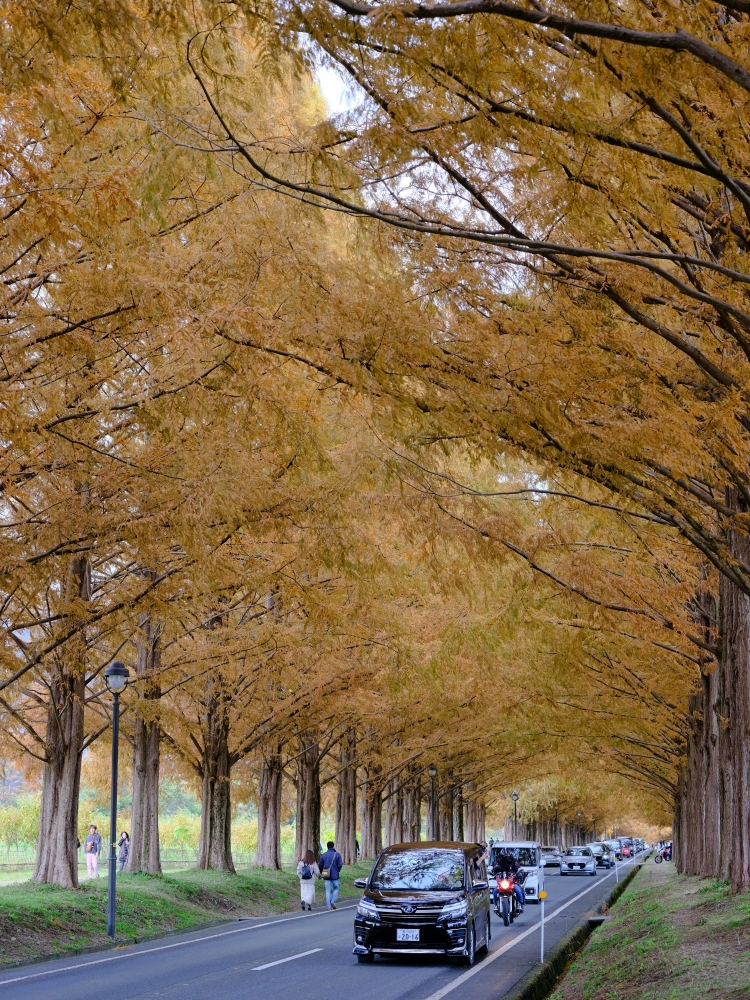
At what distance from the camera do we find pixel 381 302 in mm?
8062

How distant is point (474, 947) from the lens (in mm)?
15758

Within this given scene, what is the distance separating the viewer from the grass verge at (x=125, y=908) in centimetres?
1584

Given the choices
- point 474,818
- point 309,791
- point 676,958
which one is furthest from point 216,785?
point 474,818

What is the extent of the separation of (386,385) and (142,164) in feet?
8.94

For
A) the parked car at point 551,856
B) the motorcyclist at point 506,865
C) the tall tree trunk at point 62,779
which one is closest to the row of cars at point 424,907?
the tall tree trunk at point 62,779

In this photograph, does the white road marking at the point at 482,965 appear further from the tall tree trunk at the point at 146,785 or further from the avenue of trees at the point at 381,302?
the tall tree trunk at the point at 146,785

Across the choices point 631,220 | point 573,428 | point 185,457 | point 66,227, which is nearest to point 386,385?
point 573,428

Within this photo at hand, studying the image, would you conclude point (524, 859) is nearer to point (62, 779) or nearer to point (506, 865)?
point (506, 865)

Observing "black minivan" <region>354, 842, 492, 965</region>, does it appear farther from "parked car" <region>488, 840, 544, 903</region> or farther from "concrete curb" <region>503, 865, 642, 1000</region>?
"parked car" <region>488, 840, 544, 903</region>

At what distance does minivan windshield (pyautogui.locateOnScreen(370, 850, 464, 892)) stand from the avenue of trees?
11.5 feet

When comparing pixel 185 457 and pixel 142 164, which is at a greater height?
pixel 142 164

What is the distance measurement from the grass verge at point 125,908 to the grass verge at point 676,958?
7793 millimetres

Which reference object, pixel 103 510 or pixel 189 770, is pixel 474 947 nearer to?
pixel 103 510

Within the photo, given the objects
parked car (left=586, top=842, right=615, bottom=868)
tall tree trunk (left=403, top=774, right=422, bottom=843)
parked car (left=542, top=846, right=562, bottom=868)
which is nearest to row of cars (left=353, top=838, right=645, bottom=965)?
tall tree trunk (left=403, top=774, right=422, bottom=843)
